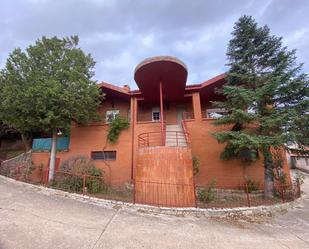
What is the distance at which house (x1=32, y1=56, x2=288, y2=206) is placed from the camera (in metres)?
8.59

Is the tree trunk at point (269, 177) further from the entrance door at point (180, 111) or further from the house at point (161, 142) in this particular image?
the entrance door at point (180, 111)

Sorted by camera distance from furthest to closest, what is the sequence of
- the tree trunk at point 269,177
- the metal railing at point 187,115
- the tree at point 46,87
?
the metal railing at point 187,115
the tree at point 46,87
the tree trunk at point 269,177

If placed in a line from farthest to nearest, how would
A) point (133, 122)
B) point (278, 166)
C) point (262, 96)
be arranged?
point (133, 122) → point (278, 166) → point (262, 96)

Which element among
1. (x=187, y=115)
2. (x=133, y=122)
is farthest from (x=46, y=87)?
(x=187, y=115)

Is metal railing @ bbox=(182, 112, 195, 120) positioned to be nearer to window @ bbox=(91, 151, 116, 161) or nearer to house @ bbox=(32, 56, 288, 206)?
house @ bbox=(32, 56, 288, 206)

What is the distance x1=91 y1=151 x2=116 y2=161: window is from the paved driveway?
5605 millimetres

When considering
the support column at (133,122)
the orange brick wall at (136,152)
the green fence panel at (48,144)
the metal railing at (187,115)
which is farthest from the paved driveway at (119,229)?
the metal railing at (187,115)

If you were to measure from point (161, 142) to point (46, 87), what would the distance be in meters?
7.00

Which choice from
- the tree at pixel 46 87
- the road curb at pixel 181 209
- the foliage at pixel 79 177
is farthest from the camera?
the tree at pixel 46 87

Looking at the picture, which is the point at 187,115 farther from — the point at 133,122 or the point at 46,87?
the point at 46,87

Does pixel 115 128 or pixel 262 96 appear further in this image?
pixel 115 128

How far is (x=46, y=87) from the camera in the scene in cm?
1060

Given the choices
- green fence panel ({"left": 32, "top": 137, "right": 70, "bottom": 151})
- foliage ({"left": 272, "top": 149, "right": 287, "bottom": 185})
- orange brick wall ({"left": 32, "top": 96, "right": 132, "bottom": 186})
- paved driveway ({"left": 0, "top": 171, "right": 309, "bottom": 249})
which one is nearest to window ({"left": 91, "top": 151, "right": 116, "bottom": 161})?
orange brick wall ({"left": 32, "top": 96, "right": 132, "bottom": 186})

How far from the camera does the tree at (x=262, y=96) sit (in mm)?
8852
